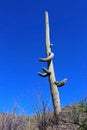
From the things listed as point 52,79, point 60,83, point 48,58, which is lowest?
point 60,83

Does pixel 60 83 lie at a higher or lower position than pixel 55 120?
higher

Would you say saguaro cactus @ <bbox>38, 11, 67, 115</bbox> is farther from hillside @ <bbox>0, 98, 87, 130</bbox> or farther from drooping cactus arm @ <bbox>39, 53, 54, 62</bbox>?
hillside @ <bbox>0, 98, 87, 130</bbox>

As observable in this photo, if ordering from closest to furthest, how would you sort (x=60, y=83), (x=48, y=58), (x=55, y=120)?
(x=55, y=120), (x=60, y=83), (x=48, y=58)


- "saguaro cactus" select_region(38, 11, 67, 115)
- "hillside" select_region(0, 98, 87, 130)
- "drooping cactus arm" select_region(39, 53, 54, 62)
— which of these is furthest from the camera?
"drooping cactus arm" select_region(39, 53, 54, 62)

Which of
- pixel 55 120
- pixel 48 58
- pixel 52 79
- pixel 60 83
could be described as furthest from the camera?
pixel 48 58

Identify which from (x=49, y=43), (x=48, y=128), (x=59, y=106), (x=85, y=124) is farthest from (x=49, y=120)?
(x=49, y=43)

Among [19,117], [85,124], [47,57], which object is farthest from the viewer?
[47,57]

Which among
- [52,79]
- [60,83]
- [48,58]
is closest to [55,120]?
[60,83]

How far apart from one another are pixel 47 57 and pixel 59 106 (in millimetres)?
2108

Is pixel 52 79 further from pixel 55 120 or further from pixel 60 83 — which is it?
pixel 55 120

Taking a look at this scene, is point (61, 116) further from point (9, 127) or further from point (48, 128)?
point (9, 127)

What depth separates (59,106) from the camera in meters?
12.2

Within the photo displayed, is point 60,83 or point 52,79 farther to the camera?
point 52,79

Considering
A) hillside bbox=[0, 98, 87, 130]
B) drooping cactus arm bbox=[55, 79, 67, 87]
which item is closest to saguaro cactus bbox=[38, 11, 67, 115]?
drooping cactus arm bbox=[55, 79, 67, 87]
